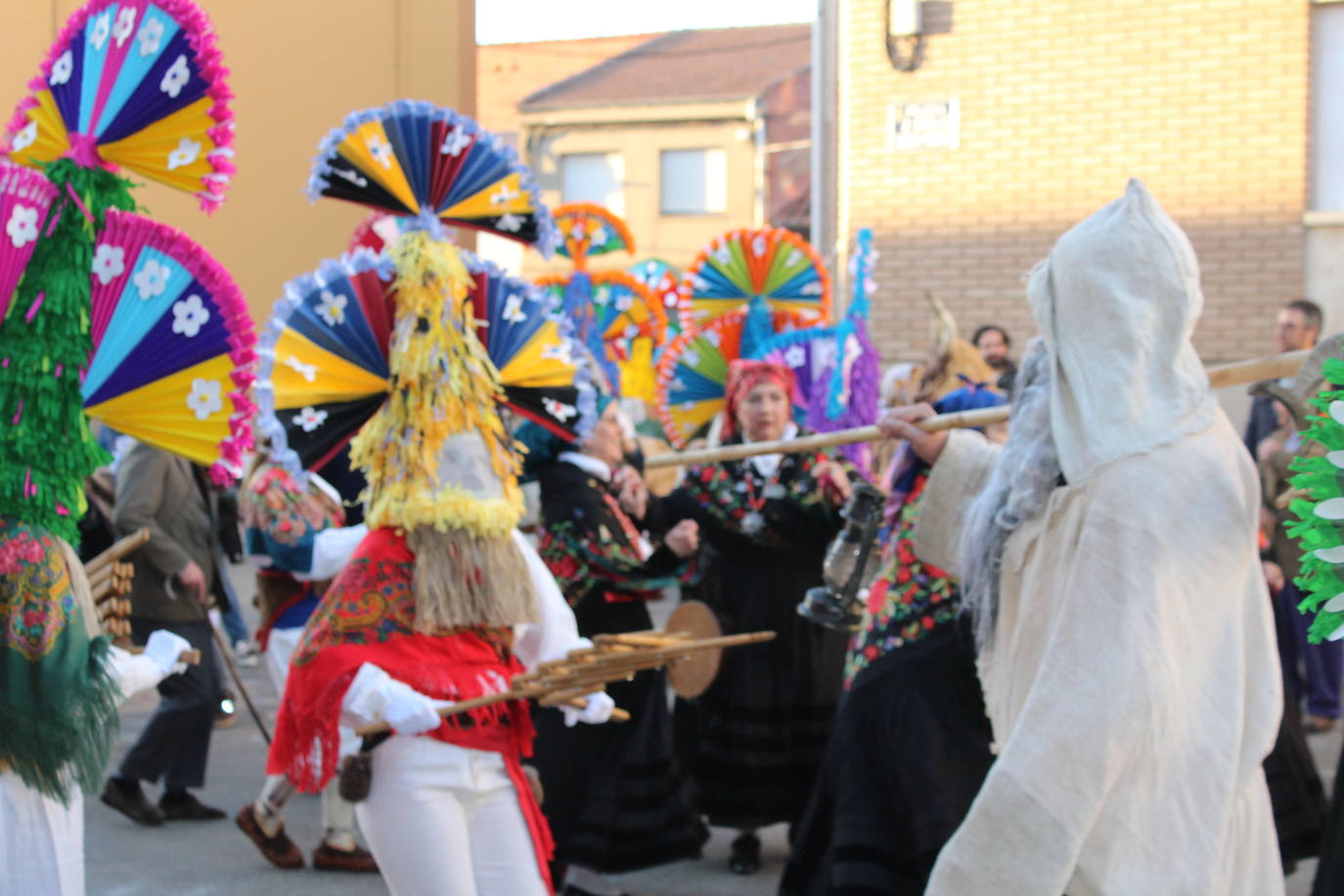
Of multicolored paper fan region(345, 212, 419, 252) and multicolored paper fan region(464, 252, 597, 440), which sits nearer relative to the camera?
multicolored paper fan region(464, 252, 597, 440)

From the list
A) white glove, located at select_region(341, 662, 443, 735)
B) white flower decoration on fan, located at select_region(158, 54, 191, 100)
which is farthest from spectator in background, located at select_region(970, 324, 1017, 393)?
white flower decoration on fan, located at select_region(158, 54, 191, 100)

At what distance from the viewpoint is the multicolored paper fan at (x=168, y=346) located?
10.7ft

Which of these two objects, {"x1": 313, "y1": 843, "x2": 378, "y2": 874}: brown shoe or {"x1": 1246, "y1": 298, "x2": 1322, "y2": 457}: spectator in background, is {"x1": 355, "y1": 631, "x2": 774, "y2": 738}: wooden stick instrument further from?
{"x1": 1246, "y1": 298, "x2": 1322, "y2": 457}: spectator in background

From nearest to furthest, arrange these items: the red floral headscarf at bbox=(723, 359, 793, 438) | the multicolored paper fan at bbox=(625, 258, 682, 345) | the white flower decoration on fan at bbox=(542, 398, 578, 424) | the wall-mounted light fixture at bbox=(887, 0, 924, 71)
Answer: the white flower decoration on fan at bbox=(542, 398, 578, 424)
the red floral headscarf at bbox=(723, 359, 793, 438)
the multicolored paper fan at bbox=(625, 258, 682, 345)
the wall-mounted light fixture at bbox=(887, 0, 924, 71)

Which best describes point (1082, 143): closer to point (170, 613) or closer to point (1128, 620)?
point (170, 613)

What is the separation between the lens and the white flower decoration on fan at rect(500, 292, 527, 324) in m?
3.95

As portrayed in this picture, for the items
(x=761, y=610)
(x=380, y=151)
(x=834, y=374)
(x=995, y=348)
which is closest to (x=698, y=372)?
(x=834, y=374)

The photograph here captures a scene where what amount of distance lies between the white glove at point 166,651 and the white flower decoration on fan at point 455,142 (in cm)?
140

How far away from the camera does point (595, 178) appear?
34562 millimetres

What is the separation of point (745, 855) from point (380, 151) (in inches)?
123

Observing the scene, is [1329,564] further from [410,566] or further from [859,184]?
[859,184]

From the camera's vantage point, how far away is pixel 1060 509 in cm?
295

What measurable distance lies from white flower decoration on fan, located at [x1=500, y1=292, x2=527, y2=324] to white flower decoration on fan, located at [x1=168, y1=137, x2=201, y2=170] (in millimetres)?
913

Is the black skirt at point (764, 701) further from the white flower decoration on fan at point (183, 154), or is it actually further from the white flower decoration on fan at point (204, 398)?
the white flower decoration on fan at point (183, 154)
